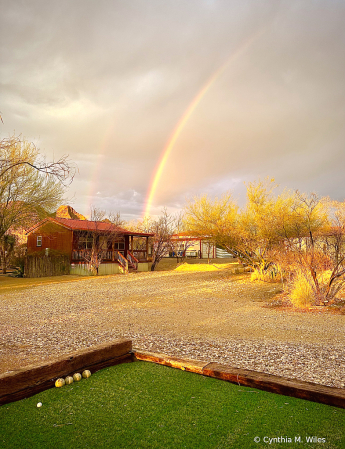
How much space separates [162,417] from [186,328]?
535 centimetres

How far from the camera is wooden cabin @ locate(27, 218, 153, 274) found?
926 inches

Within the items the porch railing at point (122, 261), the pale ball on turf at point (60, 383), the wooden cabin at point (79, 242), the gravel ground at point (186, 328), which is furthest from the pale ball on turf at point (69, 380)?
the porch railing at point (122, 261)

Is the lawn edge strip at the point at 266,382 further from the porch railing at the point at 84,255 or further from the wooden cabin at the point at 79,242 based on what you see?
the porch railing at the point at 84,255

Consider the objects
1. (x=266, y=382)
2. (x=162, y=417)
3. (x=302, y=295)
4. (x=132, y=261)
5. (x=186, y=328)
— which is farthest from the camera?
(x=132, y=261)

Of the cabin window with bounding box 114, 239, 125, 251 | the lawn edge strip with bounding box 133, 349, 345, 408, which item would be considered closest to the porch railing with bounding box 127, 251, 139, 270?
the cabin window with bounding box 114, 239, 125, 251

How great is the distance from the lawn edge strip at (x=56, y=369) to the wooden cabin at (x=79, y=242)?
19.7 m

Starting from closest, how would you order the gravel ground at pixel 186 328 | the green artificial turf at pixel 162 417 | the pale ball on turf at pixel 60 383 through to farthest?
the green artificial turf at pixel 162 417
the pale ball on turf at pixel 60 383
the gravel ground at pixel 186 328

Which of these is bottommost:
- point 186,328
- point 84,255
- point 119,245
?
point 186,328

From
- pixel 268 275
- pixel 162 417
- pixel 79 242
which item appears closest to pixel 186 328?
pixel 162 417

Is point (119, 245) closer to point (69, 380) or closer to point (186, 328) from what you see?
point (186, 328)

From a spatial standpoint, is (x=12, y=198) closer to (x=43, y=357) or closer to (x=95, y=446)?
(x=43, y=357)

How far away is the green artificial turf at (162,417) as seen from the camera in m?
2.11

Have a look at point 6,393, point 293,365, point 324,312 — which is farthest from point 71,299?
point 6,393

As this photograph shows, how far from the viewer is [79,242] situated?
25406mm
